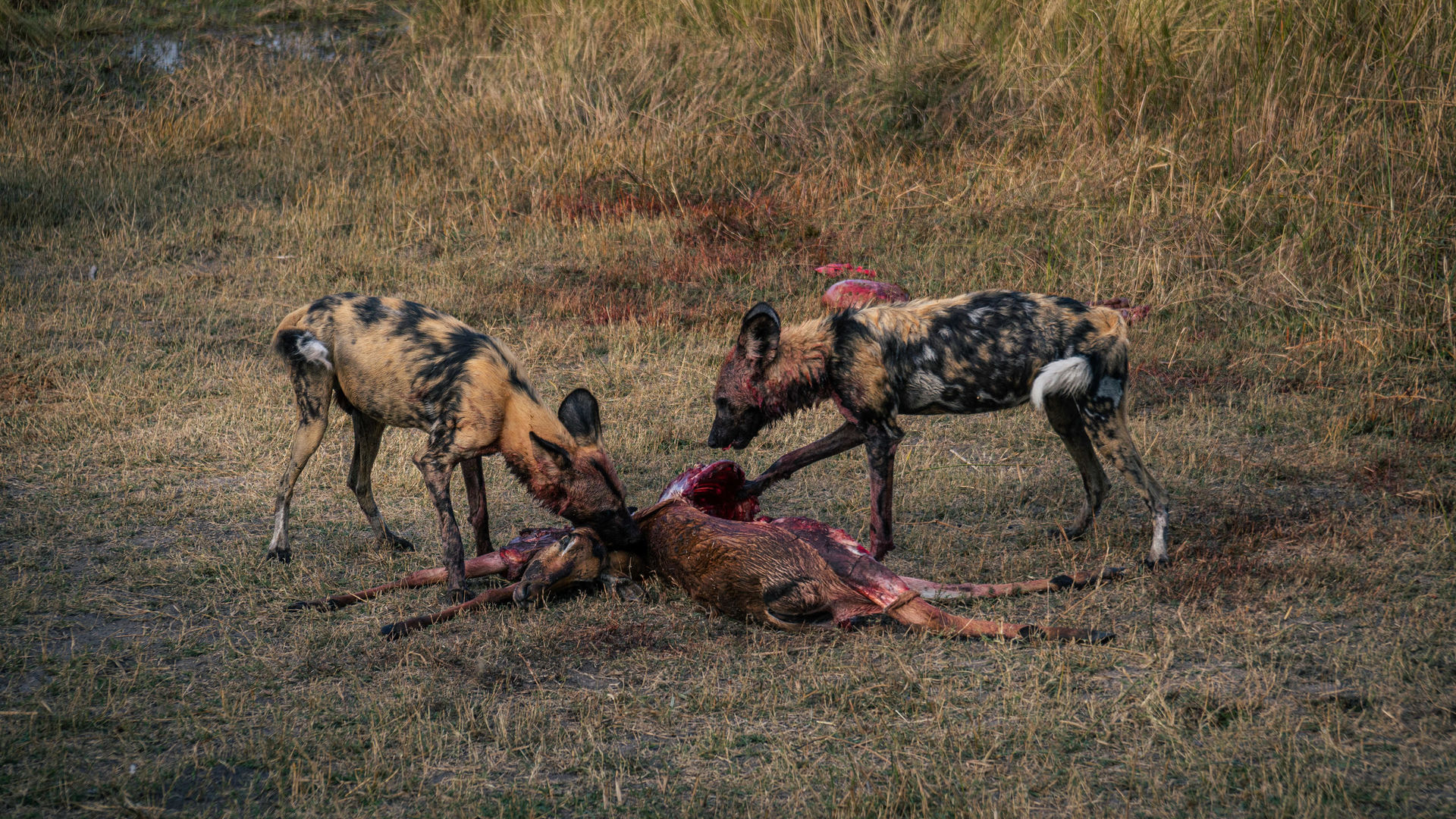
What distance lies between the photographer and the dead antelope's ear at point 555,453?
4793 mm

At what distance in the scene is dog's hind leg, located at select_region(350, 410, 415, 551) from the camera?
18.5 ft

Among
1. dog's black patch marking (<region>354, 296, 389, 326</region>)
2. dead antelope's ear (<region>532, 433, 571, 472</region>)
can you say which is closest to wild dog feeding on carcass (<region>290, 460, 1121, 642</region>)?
dead antelope's ear (<region>532, 433, 571, 472</region>)

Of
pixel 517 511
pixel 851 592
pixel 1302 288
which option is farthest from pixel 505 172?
pixel 851 592

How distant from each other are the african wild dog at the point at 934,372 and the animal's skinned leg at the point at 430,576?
122 cm

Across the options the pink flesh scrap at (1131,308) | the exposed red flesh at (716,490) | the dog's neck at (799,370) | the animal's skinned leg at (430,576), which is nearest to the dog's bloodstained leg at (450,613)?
the animal's skinned leg at (430,576)

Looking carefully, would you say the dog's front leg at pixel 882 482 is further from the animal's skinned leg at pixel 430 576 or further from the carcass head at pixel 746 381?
the animal's skinned leg at pixel 430 576

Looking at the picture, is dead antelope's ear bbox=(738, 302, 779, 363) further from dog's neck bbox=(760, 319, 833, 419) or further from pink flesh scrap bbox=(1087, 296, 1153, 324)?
pink flesh scrap bbox=(1087, 296, 1153, 324)

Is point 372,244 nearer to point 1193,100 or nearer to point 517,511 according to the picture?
point 517,511

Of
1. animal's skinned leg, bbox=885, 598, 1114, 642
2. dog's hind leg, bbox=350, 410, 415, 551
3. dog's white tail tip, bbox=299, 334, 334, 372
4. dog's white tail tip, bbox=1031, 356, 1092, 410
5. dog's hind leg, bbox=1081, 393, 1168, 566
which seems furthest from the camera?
dog's hind leg, bbox=350, 410, 415, 551

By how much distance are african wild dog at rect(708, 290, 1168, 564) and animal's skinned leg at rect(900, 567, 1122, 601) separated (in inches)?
15.9

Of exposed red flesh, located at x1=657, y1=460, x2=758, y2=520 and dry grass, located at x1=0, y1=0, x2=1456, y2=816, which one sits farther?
exposed red flesh, located at x1=657, y1=460, x2=758, y2=520

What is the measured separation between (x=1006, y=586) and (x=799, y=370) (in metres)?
1.41

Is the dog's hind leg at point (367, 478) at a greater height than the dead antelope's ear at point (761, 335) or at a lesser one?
lesser

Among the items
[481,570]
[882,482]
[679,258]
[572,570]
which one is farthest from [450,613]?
[679,258]
